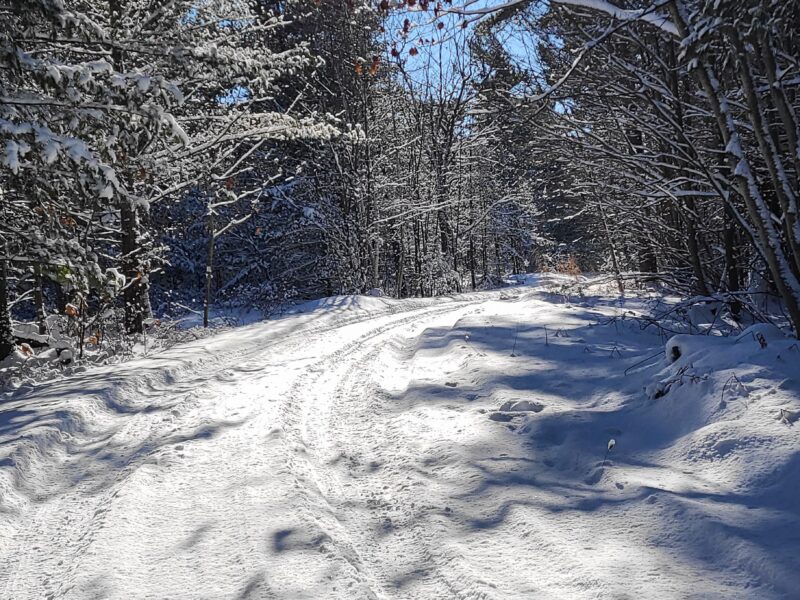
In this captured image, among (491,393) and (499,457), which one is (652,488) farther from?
(491,393)

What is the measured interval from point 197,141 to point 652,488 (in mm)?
10681

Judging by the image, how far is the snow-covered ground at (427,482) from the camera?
8.72 ft

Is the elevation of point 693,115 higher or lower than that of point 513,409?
higher

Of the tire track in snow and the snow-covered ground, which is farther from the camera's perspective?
the tire track in snow

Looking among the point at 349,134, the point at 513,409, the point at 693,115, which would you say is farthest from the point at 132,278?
the point at 693,115

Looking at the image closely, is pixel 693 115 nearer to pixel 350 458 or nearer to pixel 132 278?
pixel 350 458

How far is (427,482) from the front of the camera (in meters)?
3.79

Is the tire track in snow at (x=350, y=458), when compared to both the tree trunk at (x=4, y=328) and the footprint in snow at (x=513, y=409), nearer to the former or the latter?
the footprint in snow at (x=513, y=409)

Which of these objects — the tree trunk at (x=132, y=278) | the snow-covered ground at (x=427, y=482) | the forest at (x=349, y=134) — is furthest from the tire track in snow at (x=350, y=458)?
the tree trunk at (x=132, y=278)

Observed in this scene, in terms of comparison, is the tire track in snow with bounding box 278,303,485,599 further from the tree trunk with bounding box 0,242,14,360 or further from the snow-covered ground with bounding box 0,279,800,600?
the tree trunk with bounding box 0,242,14,360

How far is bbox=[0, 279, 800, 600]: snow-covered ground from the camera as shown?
266 cm

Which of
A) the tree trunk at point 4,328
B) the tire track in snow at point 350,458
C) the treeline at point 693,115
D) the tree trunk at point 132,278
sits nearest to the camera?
the tire track in snow at point 350,458

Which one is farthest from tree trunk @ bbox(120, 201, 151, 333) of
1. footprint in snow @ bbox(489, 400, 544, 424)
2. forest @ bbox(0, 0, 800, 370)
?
footprint in snow @ bbox(489, 400, 544, 424)

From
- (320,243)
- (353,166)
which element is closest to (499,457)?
(353,166)
